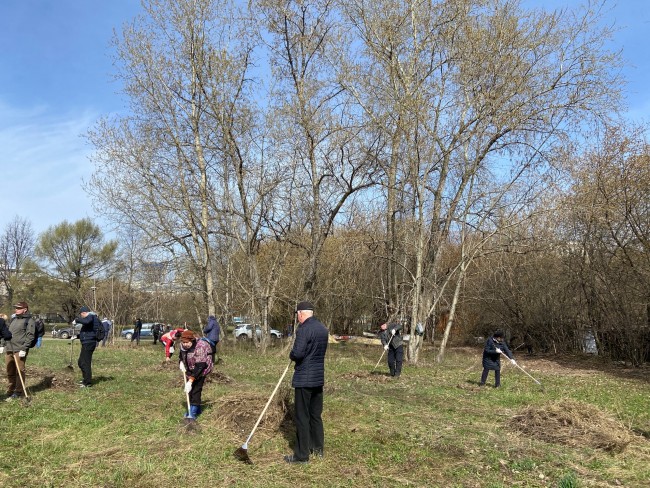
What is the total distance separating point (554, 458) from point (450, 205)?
1136 centimetres

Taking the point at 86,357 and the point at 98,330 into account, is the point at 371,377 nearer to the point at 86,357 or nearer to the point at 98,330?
the point at 98,330

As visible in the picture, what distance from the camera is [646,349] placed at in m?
17.1

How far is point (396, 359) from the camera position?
40.3 feet

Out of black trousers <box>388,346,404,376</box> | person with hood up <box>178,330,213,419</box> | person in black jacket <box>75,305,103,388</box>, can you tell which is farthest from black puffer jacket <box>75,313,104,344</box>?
black trousers <box>388,346,404,376</box>

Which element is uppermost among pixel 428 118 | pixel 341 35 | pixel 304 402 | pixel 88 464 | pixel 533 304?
pixel 341 35

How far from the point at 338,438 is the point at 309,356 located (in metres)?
1.53

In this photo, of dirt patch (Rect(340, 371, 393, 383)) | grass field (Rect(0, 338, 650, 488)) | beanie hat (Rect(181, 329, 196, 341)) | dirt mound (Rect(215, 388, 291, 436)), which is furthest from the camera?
dirt patch (Rect(340, 371, 393, 383))

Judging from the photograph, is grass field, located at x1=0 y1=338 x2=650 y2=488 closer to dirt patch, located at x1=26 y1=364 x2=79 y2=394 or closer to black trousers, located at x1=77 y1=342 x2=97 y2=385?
dirt patch, located at x1=26 y1=364 x2=79 y2=394

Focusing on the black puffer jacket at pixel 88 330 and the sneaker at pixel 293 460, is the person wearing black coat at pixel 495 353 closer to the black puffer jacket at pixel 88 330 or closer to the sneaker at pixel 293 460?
the sneaker at pixel 293 460

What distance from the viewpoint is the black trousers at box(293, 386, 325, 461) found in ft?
18.2

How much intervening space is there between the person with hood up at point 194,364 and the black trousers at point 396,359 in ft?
19.8

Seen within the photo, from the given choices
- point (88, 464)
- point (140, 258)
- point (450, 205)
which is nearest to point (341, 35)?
point (450, 205)

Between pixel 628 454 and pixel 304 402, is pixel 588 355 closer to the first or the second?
pixel 628 454

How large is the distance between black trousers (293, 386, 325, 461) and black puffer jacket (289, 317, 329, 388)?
11 cm
